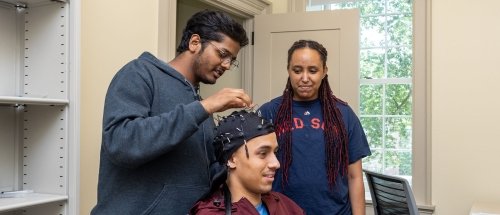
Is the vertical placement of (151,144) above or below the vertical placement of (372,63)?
below

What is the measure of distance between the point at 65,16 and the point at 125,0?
0.71m

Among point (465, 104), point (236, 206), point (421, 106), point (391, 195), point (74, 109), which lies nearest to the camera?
point (236, 206)

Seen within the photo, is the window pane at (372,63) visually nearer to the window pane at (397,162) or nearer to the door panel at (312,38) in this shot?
the door panel at (312,38)

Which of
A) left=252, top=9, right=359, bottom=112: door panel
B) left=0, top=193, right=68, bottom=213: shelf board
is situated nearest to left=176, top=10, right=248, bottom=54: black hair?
left=0, top=193, right=68, bottom=213: shelf board

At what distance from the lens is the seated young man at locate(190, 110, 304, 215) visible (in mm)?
1314

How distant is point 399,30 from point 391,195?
1.61 meters

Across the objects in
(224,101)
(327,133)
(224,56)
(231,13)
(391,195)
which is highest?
(231,13)

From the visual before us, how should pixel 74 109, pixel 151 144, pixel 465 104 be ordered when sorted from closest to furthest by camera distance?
1. pixel 151 144
2. pixel 74 109
3. pixel 465 104

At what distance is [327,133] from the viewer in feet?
5.98

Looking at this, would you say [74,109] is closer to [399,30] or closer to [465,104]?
[465,104]

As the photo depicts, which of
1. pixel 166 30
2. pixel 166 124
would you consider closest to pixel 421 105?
pixel 166 30

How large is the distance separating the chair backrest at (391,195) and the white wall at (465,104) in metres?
0.89

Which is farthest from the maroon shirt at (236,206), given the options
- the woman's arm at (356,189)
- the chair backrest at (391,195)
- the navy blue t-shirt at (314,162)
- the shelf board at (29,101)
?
the chair backrest at (391,195)

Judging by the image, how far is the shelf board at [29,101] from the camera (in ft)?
4.62
